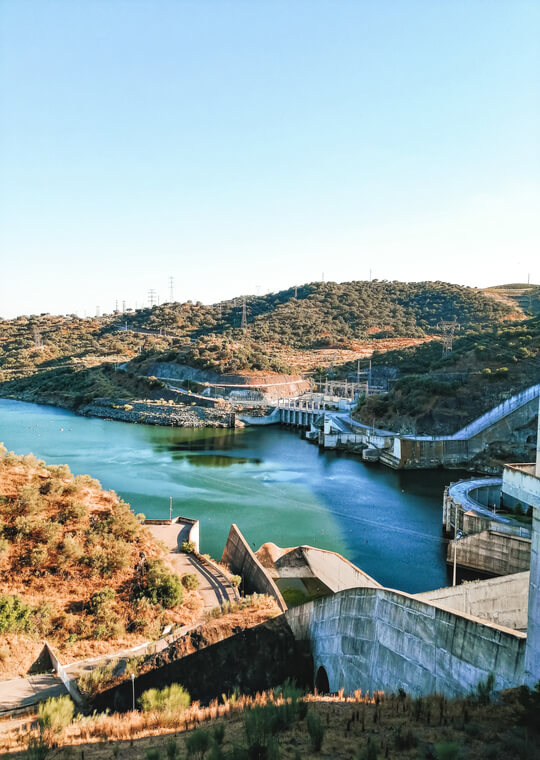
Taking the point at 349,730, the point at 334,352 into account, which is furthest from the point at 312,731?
the point at 334,352

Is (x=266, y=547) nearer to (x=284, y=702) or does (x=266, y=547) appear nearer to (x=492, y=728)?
(x=284, y=702)

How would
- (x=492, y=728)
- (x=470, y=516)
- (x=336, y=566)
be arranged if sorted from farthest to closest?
(x=470, y=516)
(x=336, y=566)
(x=492, y=728)

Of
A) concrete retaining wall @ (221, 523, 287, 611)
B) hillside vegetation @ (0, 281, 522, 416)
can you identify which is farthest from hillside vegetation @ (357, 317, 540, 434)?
concrete retaining wall @ (221, 523, 287, 611)

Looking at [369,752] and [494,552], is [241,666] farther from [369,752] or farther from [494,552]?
[494,552]

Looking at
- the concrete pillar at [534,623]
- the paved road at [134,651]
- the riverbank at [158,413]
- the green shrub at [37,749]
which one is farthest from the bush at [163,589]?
the riverbank at [158,413]

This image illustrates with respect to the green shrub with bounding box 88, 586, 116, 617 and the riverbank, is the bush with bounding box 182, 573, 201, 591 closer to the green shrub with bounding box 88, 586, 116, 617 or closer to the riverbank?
the green shrub with bounding box 88, 586, 116, 617

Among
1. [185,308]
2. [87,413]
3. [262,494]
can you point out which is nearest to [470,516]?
[262,494]
